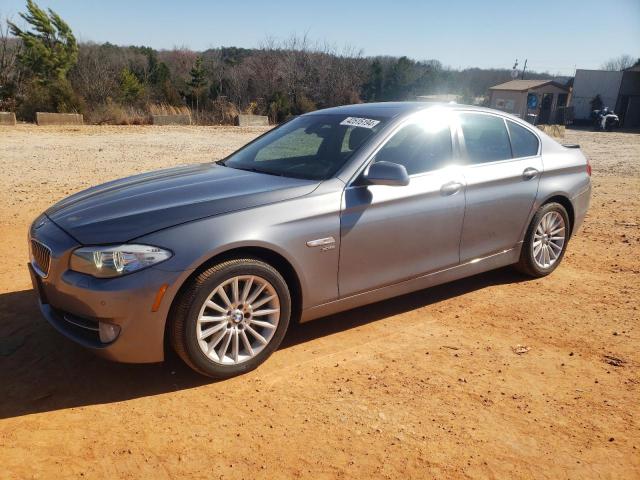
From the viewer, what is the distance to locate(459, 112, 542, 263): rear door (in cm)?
436

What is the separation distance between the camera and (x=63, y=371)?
338 centimetres

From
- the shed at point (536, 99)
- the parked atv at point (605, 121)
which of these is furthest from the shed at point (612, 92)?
the parked atv at point (605, 121)

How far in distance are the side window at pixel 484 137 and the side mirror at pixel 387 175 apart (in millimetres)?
1107

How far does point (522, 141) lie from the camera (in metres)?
4.95

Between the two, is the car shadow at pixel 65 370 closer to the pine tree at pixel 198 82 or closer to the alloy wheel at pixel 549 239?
the alloy wheel at pixel 549 239

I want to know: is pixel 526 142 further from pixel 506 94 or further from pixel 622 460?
pixel 506 94

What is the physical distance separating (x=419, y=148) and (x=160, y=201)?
1998 mm

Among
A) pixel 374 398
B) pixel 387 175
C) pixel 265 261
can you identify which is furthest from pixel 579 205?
pixel 265 261

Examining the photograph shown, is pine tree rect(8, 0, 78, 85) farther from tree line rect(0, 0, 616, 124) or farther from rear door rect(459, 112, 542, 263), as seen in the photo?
rear door rect(459, 112, 542, 263)

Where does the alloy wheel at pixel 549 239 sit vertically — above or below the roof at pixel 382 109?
below

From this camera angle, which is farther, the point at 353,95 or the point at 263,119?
the point at 353,95

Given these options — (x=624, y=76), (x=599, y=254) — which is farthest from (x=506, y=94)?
(x=599, y=254)

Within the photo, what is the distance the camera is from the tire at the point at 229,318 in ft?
10.0

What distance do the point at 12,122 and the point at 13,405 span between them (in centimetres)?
2139
